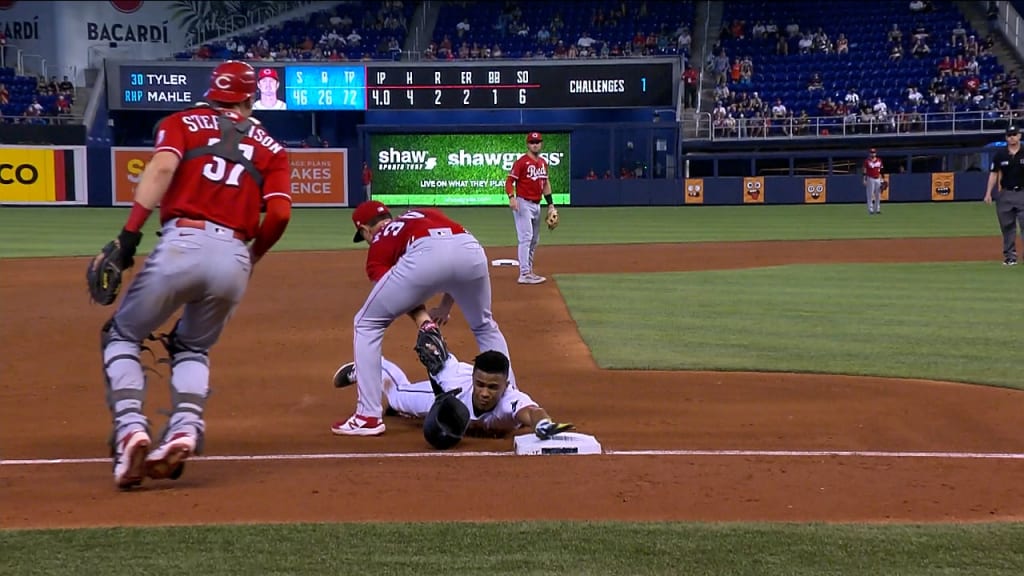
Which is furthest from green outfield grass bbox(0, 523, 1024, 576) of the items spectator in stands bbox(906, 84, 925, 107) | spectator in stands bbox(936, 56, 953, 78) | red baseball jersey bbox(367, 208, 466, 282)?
spectator in stands bbox(936, 56, 953, 78)

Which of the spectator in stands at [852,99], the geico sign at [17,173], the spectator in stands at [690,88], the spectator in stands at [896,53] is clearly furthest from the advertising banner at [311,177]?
the spectator in stands at [896,53]

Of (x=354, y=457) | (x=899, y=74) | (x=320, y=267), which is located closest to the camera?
(x=354, y=457)

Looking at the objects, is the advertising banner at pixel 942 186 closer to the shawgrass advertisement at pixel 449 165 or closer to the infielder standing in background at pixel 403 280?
the shawgrass advertisement at pixel 449 165

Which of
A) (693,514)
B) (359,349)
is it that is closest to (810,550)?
(693,514)

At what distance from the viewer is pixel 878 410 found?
7.70 meters

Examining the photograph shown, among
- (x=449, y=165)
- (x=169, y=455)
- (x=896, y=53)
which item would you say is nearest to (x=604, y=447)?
(x=169, y=455)

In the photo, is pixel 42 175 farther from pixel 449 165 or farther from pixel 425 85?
pixel 449 165

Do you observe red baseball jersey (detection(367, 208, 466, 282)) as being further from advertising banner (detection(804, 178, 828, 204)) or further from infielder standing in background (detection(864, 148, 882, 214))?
advertising banner (detection(804, 178, 828, 204))

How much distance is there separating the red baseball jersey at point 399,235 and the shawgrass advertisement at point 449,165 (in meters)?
33.6

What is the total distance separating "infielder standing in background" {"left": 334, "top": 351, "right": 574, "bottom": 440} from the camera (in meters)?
6.69

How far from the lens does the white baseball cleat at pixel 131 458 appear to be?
17.4 ft

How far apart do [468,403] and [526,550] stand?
254 cm

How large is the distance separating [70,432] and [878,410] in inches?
207

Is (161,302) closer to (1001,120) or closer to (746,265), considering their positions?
(746,265)
